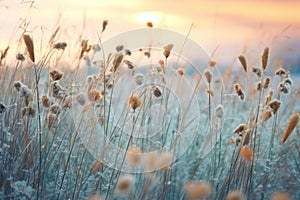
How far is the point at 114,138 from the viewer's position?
99.0 inches

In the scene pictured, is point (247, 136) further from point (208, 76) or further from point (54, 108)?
point (54, 108)

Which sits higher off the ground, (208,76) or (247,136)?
(208,76)

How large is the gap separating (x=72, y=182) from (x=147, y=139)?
0.44 meters

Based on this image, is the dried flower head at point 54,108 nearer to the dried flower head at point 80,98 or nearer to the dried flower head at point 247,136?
the dried flower head at point 80,98

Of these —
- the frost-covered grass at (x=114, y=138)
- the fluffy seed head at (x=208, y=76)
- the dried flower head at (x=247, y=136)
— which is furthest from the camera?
the fluffy seed head at (x=208, y=76)

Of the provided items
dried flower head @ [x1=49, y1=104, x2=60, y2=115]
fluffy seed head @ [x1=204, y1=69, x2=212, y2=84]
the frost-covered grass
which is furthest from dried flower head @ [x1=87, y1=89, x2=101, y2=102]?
fluffy seed head @ [x1=204, y1=69, x2=212, y2=84]

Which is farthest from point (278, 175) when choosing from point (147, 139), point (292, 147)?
point (147, 139)

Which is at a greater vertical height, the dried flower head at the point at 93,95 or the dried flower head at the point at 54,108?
the dried flower head at the point at 93,95

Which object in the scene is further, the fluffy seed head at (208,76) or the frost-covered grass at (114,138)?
the fluffy seed head at (208,76)

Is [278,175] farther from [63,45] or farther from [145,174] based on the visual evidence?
[63,45]

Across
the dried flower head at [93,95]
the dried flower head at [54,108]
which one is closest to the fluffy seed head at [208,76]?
the dried flower head at [93,95]

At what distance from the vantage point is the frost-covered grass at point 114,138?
78.0 inches

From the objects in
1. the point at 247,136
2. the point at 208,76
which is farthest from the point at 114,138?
the point at 247,136

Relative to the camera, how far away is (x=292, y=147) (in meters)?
3.14
